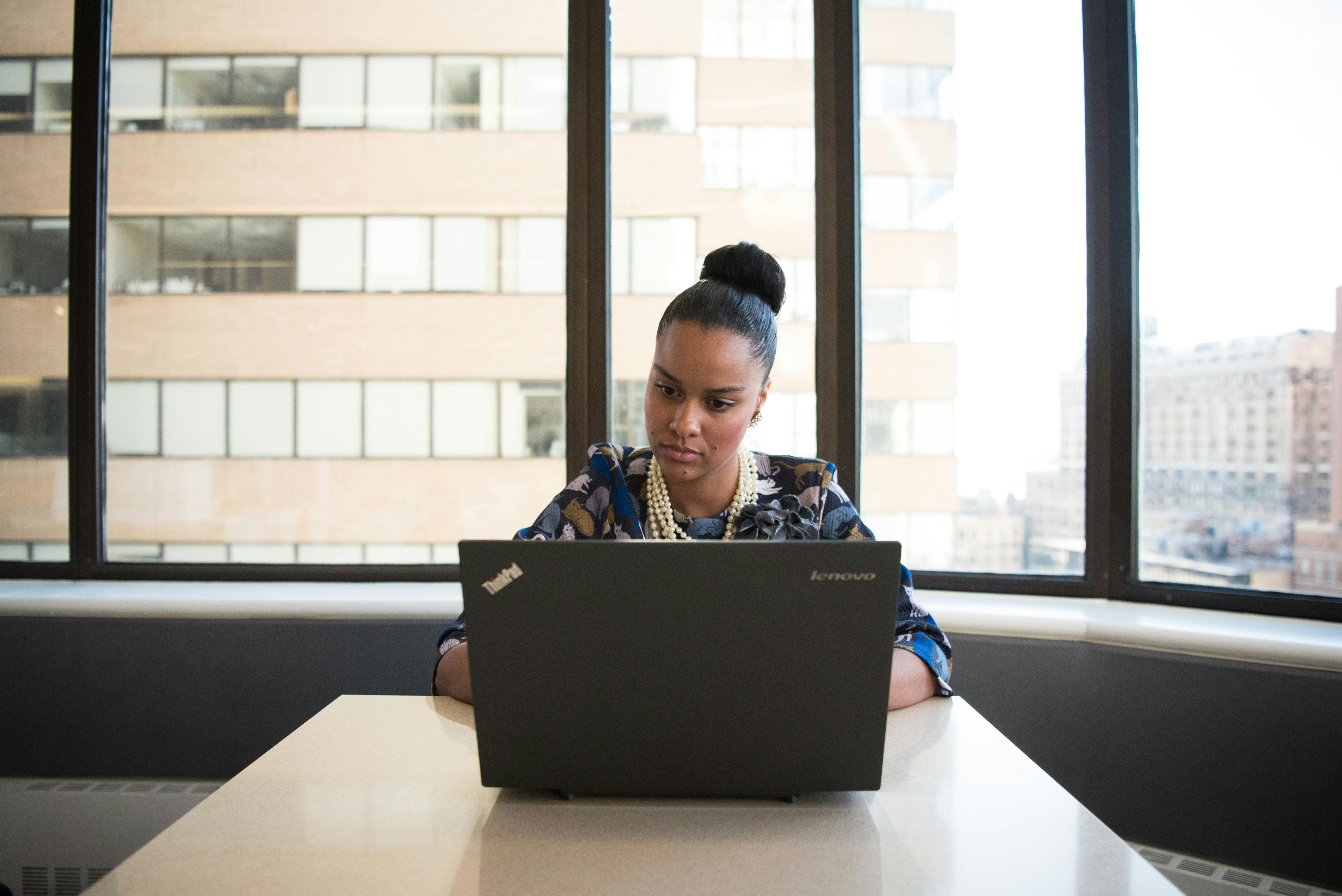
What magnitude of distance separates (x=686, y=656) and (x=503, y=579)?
18 centimetres

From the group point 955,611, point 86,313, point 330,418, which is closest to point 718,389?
point 955,611

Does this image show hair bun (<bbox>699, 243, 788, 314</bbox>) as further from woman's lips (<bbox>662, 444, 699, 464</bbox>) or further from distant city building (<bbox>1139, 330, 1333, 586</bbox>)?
distant city building (<bbox>1139, 330, 1333, 586</bbox>)

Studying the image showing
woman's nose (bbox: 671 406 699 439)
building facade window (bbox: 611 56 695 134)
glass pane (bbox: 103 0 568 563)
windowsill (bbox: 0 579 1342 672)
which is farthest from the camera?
glass pane (bbox: 103 0 568 563)

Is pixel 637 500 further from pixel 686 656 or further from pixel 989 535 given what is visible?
pixel 989 535

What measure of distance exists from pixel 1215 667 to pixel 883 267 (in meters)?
1.38

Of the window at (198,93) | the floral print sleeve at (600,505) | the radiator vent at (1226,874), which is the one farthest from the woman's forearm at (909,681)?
the window at (198,93)

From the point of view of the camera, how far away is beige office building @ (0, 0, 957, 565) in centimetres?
251

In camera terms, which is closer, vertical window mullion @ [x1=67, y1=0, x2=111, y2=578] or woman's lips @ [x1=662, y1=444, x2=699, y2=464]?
woman's lips @ [x1=662, y1=444, x2=699, y2=464]

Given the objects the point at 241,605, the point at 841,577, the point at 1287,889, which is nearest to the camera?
the point at 841,577

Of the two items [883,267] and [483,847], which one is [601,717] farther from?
[883,267]

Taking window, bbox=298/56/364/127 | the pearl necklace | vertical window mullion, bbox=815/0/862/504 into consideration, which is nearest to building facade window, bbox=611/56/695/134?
vertical window mullion, bbox=815/0/862/504

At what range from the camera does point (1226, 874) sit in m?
1.66

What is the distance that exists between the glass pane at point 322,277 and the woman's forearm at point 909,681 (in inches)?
66.2

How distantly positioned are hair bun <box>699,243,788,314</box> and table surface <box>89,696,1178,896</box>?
2.85 ft
